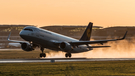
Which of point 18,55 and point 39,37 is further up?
point 39,37

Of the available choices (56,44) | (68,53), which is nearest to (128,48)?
(68,53)

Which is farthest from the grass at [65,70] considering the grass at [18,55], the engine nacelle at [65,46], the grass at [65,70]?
the grass at [18,55]

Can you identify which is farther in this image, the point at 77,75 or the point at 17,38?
the point at 17,38

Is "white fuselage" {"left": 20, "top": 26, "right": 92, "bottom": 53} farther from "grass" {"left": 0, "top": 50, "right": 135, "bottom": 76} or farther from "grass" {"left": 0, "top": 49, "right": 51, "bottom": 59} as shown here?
"grass" {"left": 0, "top": 50, "right": 135, "bottom": 76}

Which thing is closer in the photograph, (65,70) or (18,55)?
(65,70)

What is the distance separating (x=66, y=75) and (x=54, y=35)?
26.4 m

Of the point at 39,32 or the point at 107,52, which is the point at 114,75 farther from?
the point at 107,52

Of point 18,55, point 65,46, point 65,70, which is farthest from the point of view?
point 18,55

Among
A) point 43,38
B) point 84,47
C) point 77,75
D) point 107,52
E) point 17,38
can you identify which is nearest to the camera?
point 77,75

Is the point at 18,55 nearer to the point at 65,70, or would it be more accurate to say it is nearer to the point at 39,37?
the point at 39,37

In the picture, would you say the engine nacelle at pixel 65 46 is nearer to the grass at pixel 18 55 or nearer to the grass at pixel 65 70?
the grass at pixel 18 55

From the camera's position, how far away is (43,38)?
147ft

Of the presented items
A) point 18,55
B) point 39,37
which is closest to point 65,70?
point 39,37

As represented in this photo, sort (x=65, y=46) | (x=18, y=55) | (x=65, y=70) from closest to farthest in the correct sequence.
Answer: (x=65, y=70) < (x=65, y=46) < (x=18, y=55)
